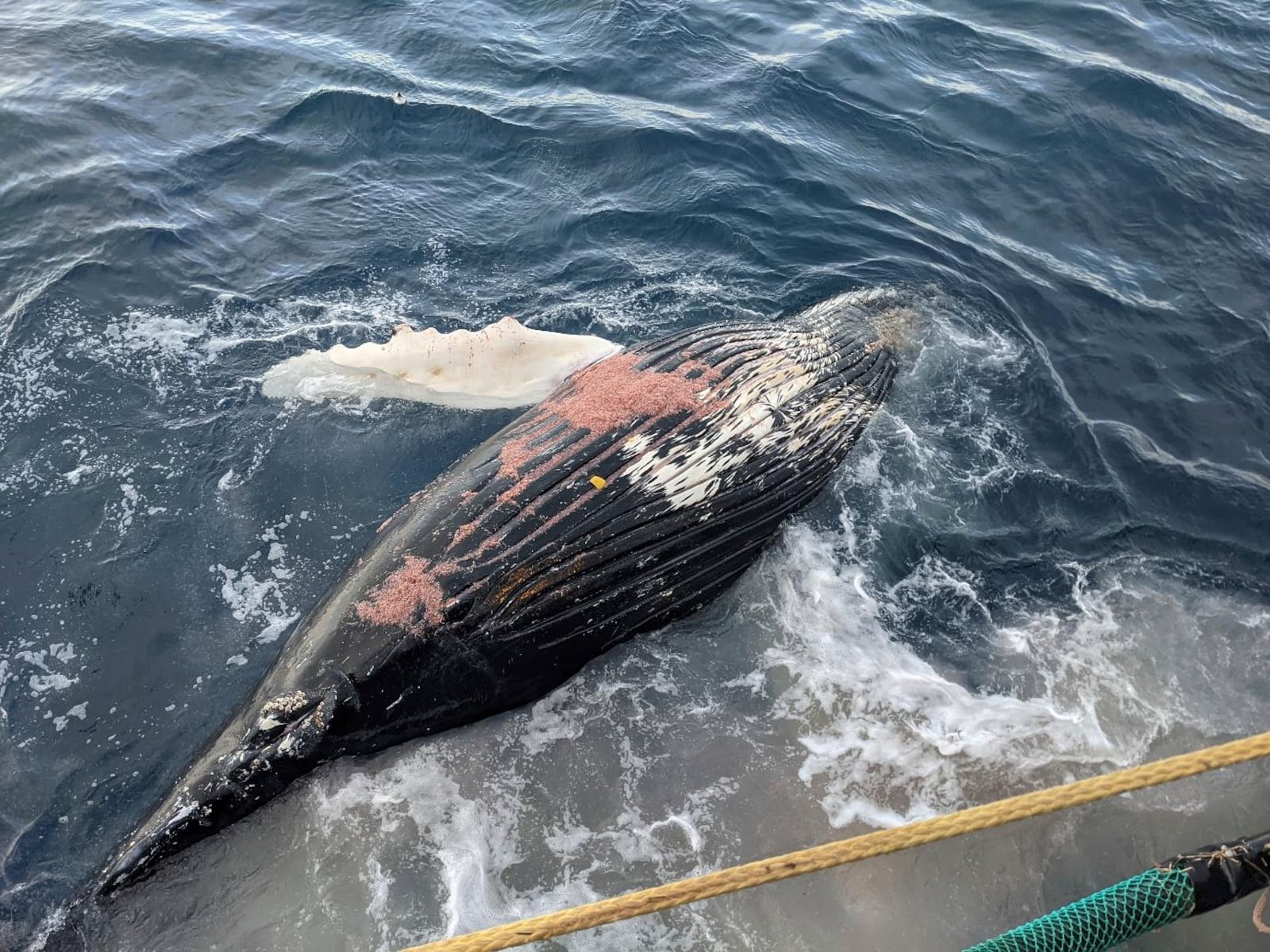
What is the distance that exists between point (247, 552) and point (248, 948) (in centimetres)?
347

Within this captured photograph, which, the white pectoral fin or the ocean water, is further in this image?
the white pectoral fin

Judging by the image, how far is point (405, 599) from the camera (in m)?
6.73

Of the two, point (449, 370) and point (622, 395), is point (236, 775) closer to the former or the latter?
point (622, 395)

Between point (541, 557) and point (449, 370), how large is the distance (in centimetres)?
340

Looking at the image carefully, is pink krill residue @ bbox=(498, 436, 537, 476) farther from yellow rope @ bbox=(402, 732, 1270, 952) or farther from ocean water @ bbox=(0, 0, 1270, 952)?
yellow rope @ bbox=(402, 732, 1270, 952)

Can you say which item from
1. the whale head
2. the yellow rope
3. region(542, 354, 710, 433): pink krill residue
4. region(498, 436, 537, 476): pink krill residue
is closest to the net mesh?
the yellow rope

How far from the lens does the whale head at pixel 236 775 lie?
6086 millimetres

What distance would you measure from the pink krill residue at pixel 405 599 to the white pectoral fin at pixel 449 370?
3.07 meters

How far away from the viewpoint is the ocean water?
6543mm

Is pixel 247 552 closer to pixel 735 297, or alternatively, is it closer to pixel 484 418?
pixel 484 418

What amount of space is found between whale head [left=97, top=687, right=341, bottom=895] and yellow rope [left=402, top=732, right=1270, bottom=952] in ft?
8.57

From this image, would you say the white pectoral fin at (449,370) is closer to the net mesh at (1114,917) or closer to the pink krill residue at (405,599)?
the pink krill residue at (405,599)

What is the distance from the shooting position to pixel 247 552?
8.22 meters

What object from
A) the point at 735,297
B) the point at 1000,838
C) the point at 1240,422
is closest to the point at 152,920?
the point at 1000,838
